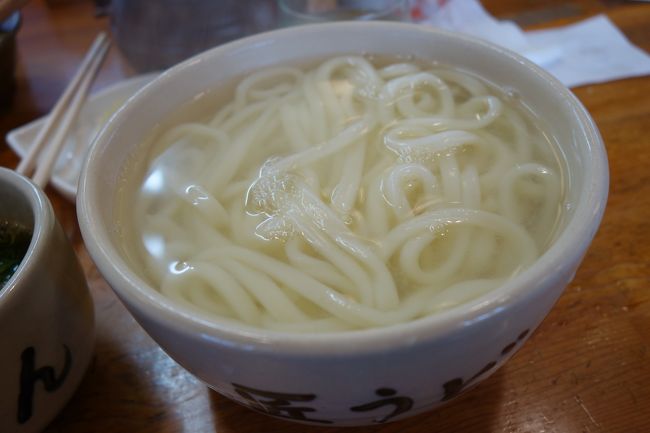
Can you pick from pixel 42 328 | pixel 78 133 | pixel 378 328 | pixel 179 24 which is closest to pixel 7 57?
pixel 78 133

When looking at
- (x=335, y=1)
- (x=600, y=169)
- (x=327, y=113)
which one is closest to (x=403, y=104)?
(x=327, y=113)

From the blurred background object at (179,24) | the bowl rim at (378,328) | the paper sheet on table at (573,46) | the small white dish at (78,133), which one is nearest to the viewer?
the bowl rim at (378,328)

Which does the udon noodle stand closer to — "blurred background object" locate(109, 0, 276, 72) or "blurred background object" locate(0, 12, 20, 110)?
"blurred background object" locate(109, 0, 276, 72)

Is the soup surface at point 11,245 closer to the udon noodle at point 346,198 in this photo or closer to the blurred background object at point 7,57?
the udon noodle at point 346,198

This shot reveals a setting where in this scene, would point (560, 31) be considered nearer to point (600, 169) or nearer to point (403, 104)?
point (403, 104)

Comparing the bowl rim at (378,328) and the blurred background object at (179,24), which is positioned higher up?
the bowl rim at (378,328)

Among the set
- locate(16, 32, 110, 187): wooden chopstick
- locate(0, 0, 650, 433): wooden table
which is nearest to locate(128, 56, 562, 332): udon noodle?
locate(0, 0, 650, 433): wooden table

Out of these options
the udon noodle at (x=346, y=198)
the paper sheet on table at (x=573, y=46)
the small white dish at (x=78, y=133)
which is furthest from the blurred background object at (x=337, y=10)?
the udon noodle at (x=346, y=198)

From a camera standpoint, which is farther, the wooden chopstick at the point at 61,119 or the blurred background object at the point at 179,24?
the blurred background object at the point at 179,24
